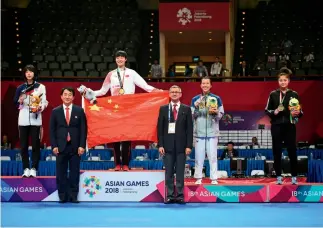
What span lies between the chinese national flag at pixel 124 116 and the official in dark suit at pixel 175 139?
2.03 ft

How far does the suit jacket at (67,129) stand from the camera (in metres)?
8.26

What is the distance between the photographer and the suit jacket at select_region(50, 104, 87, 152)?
27.1ft

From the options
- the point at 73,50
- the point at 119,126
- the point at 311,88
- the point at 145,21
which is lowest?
the point at 119,126

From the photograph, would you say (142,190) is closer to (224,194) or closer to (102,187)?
(102,187)

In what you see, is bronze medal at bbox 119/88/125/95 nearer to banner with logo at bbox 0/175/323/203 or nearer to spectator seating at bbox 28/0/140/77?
banner with logo at bbox 0/175/323/203

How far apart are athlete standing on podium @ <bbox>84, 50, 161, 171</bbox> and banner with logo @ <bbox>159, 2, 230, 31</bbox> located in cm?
1352

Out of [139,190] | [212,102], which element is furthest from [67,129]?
[212,102]

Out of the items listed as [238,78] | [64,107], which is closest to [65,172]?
[64,107]

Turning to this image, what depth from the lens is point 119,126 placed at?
879 centimetres

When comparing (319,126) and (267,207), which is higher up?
(319,126)

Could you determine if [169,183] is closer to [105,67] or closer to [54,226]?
[54,226]

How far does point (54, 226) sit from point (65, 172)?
2038 mm

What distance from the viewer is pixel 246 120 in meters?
18.9

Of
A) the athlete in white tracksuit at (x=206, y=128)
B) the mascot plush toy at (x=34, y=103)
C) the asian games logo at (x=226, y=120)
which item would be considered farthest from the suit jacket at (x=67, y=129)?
the asian games logo at (x=226, y=120)
